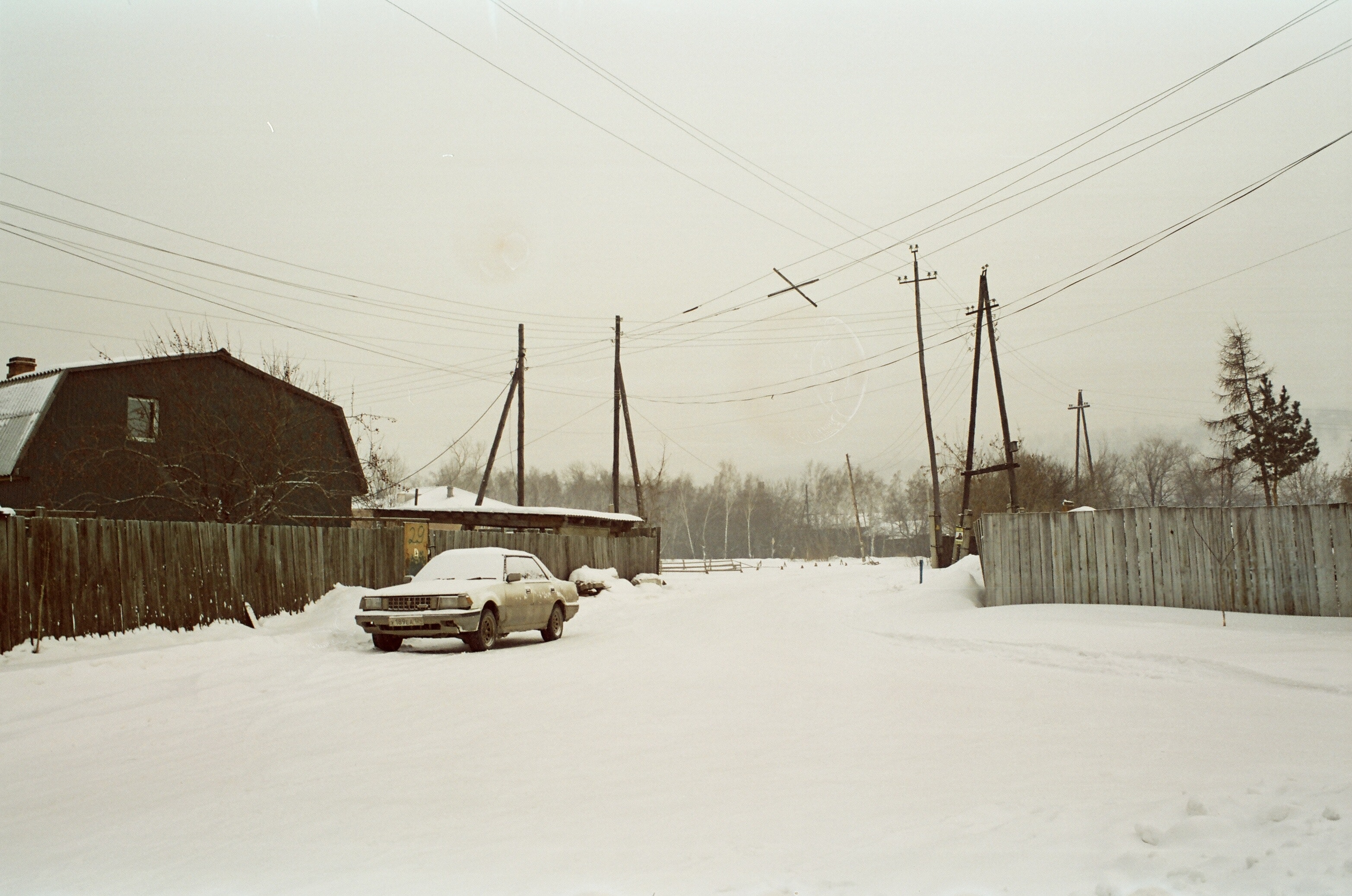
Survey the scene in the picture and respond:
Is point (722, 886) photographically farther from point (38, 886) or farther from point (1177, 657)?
point (1177, 657)

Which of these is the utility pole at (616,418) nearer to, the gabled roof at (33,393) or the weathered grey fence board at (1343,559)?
the gabled roof at (33,393)

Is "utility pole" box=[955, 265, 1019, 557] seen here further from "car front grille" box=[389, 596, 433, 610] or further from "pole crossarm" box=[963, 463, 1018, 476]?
"car front grille" box=[389, 596, 433, 610]

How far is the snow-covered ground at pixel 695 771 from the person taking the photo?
4.34 m

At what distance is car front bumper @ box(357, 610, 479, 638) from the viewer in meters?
14.1

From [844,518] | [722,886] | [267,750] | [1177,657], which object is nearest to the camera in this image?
[722,886]

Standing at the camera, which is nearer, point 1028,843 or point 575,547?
point 1028,843

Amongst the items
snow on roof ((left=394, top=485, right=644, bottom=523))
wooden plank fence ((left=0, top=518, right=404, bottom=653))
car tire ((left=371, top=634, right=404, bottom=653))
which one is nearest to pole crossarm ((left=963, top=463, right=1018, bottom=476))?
snow on roof ((left=394, top=485, right=644, bottom=523))

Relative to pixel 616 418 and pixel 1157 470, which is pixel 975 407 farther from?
pixel 1157 470

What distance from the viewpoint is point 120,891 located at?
14.0ft

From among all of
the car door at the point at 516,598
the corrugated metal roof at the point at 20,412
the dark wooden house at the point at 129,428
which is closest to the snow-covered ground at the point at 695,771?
the car door at the point at 516,598

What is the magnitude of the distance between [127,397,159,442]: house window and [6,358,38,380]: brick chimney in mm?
8667

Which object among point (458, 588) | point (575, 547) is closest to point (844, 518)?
point (575, 547)

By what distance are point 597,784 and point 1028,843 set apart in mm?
2669

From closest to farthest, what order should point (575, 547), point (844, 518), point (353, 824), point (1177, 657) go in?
1. point (353, 824)
2. point (1177, 657)
3. point (575, 547)
4. point (844, 518)
